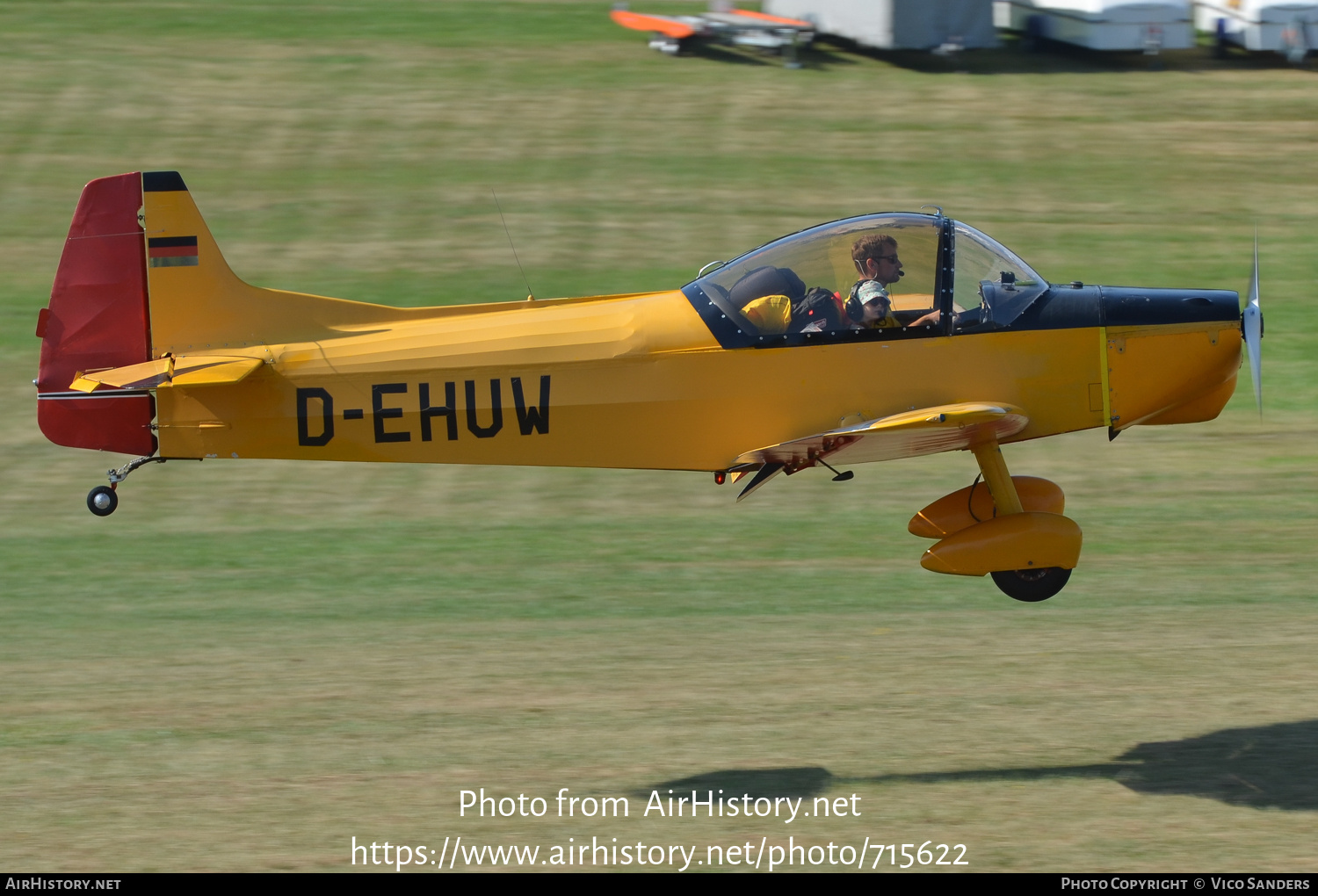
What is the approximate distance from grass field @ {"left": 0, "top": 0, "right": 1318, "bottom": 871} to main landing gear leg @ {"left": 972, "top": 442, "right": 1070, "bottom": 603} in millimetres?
941

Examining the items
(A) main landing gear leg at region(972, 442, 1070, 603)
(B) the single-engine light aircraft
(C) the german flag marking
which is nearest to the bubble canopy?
(A) main landing gear leg at region(972, 442, 1070, 603)

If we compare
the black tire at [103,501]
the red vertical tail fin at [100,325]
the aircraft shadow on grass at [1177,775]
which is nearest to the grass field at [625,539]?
the aircraft shadow on grass at [1177,775]

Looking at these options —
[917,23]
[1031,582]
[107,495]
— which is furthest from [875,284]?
[917,23]

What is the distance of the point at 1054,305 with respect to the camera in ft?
28.7

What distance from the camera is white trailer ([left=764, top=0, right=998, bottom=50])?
23.9m

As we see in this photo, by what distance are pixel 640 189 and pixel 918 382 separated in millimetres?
12925

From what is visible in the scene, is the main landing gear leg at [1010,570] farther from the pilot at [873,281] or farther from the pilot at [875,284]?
the pilot at [873,281]

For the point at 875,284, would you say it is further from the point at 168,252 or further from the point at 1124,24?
the point at 1124,24

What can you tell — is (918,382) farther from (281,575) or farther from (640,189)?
(640,189)

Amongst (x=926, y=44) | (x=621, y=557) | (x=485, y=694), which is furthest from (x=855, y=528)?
(x=926, y=44)

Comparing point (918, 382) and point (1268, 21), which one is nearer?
point (918, 382)

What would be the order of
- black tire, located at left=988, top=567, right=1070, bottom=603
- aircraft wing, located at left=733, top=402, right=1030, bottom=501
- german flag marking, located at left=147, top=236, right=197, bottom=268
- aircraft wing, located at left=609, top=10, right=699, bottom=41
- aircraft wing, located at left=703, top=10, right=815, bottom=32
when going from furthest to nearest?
aircraft wing, located at left=609, top=10, right=699, bottom=41 < aircraft wing, located at left=703, top=10, right=815, bottom=32 < black tire, located at left=988, top=567, right=1070, bottom=603 < german flag marking, located at left=147, top=236, right=197, bottom=268 < aircraft wing, located at left=733, top=402, right=1030, bottom=501

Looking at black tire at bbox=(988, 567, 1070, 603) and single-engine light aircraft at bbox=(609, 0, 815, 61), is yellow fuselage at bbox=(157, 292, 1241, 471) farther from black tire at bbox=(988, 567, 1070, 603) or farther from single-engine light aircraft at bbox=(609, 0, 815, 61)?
single-engine light aircraft at bbox=(609, 0, 815, 61)

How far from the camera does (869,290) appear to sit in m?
8.66
